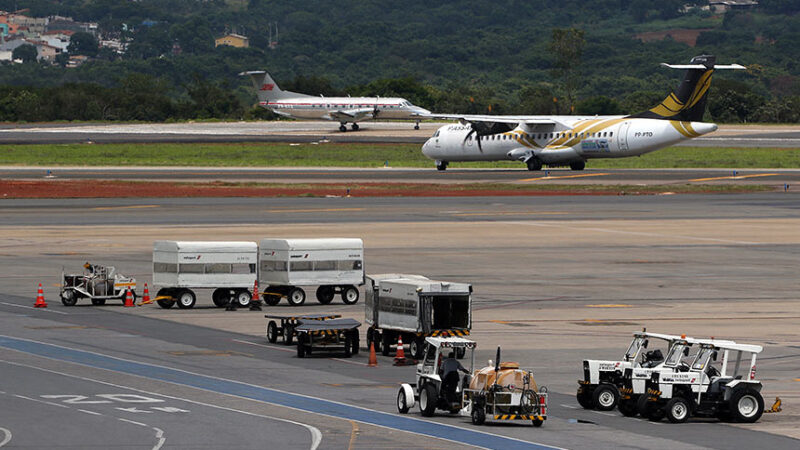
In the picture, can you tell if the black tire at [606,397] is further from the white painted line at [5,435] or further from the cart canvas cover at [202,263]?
the cart canvas cover at [202,263]

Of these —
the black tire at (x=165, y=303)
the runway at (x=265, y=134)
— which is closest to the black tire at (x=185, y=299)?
the black tire at (x=165, y=303)

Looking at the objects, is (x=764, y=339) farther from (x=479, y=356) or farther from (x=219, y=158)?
(x=219, y=158)

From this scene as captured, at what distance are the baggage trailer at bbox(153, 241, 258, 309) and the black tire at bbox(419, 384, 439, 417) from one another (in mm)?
18883

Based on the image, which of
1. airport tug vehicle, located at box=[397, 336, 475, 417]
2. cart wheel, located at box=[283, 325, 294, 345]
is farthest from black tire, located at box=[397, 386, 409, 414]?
cart wheel, located at box=[283, 325, 294, 345]

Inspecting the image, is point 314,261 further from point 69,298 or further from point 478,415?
point 478,415

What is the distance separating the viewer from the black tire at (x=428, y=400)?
27141 mm

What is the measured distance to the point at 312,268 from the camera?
4638 cm

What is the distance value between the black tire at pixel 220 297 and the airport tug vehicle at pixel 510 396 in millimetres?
21020

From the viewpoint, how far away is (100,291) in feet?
150

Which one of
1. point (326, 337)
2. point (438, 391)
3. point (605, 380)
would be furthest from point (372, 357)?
point (605, 380)

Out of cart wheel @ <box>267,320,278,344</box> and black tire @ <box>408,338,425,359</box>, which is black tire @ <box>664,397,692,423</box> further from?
cart wheel @ <box>267,320,278,344</box>

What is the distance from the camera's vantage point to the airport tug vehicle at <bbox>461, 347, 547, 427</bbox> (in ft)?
85.4

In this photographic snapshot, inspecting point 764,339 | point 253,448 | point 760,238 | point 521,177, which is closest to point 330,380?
point 253,448

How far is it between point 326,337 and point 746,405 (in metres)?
12.7
